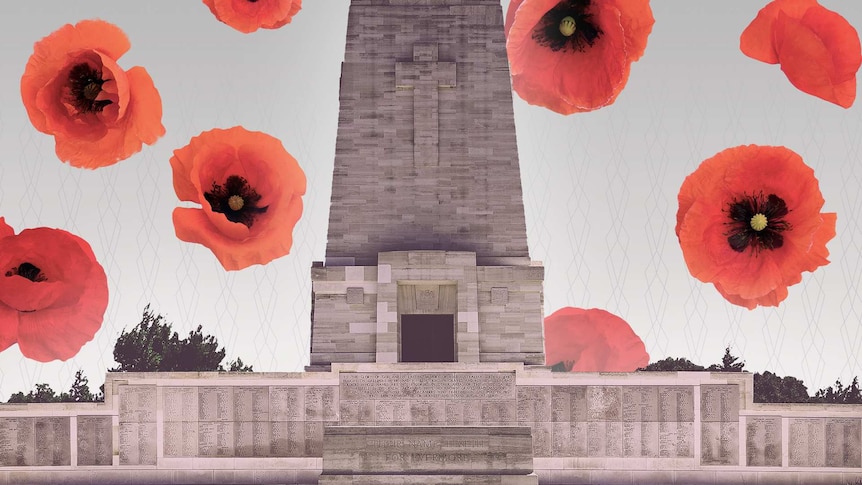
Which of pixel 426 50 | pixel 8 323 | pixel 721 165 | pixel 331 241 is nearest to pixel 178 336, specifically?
pixel 331 241

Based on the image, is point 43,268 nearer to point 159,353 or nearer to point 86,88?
point 86,88

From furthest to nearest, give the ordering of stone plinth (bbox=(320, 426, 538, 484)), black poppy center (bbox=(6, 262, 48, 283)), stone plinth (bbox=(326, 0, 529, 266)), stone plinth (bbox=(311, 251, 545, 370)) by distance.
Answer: stone plinth (bbox=(326, 0, 529, 266)), stone plinth (bbox=(311, 251, 545, 370)), stone plinth (bbox=(320, 426, 538, 484)), black poppy center (bbox=(6, 262, 48, 283))

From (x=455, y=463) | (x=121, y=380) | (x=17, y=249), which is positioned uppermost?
(x=17, y=249)

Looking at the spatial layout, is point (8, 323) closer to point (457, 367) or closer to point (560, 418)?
point (457, 367)

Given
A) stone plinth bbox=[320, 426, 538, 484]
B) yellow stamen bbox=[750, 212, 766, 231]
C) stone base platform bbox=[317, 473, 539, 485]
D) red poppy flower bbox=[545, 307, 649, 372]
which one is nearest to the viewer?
yellow stamen bbox=[750, 212, 766, 231]

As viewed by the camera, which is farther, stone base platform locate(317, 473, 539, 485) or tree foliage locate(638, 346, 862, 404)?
tree foliage locate(638, 346, 862, 404)

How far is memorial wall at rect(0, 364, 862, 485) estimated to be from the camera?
26.0 m

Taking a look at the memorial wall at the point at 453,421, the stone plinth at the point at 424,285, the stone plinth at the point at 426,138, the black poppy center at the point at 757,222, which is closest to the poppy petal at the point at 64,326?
the memorial wall at the point at 453,421

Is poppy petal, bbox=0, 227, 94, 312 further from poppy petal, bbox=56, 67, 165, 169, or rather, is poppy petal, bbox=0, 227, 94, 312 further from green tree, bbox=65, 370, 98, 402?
green tree, bbox=65, 370, 98, 402

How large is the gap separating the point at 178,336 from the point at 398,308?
14.6 m

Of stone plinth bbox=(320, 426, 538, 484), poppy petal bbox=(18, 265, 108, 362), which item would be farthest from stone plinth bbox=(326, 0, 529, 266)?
poppy petal bbox=(18, 265, 108, 362)

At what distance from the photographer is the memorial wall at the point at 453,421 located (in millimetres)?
25953

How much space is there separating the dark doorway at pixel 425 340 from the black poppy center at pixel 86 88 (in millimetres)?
11500

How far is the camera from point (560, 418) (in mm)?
25953
